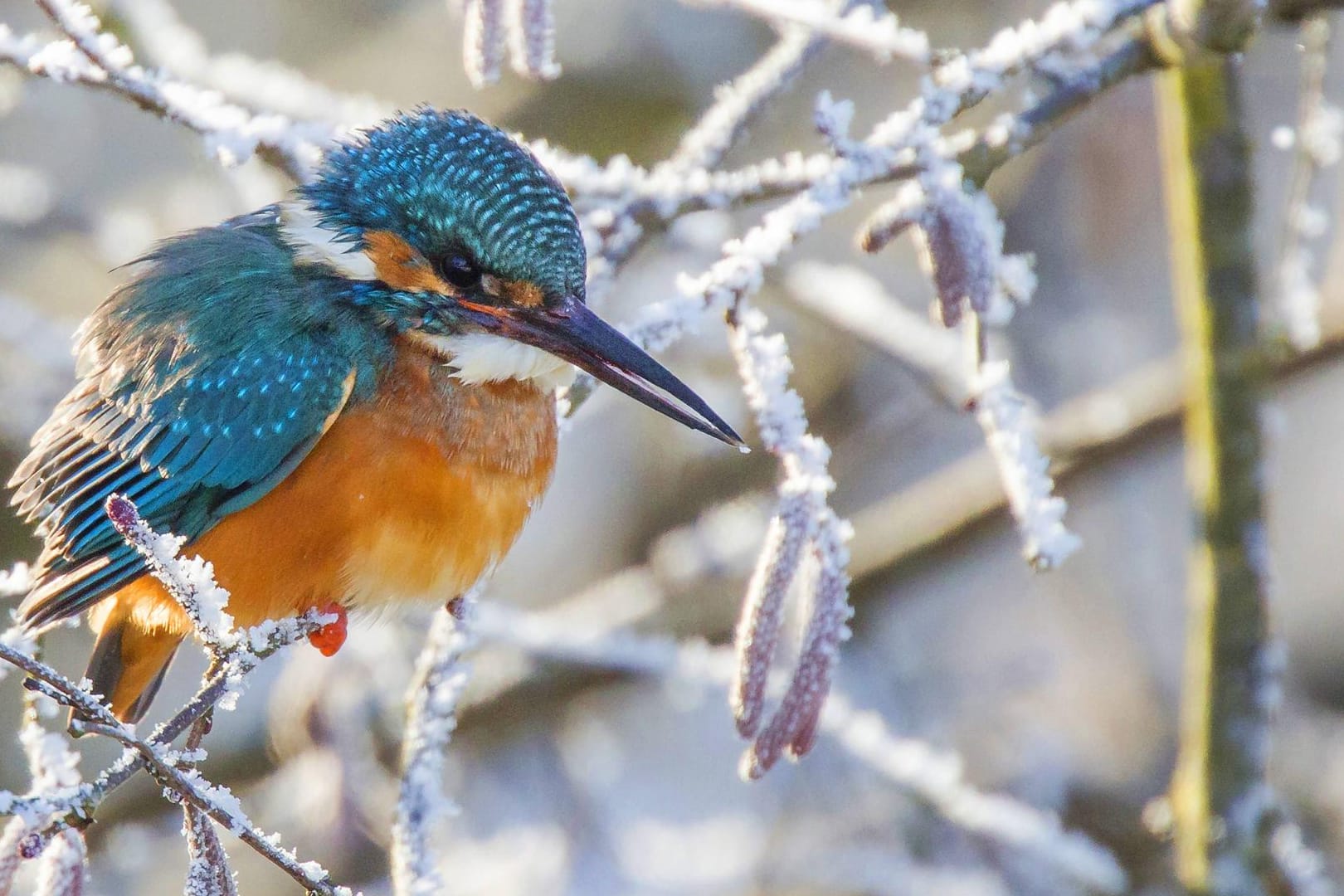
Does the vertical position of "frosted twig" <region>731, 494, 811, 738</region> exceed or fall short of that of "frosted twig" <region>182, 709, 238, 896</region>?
it exceeds it

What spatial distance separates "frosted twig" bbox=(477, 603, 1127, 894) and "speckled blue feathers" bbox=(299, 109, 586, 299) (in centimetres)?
90

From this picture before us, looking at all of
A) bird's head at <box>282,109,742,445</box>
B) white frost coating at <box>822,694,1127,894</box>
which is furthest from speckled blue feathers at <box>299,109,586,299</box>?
white frost coating at <box>822,694,1127,894</box>

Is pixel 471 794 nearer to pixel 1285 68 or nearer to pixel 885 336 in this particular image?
pixel 885 336

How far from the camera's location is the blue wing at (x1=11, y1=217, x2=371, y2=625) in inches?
85.7

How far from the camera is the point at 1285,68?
490 cm

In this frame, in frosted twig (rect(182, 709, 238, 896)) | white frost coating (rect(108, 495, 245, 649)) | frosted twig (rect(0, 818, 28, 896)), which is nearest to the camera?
white frost coating (rect(108, 495, 245, 649))

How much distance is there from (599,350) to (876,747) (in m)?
1.29

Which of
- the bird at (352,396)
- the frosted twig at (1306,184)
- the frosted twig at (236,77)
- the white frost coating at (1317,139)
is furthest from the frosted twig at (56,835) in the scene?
the white frost coating at (1317,139)

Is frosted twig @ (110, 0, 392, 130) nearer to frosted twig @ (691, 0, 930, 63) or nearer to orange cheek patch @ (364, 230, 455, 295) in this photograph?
A: orange cheek patch @ (364, 230, 455, 295)

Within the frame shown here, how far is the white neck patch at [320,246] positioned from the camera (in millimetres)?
2242

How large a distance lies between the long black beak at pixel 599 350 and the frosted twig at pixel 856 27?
0.50 meters

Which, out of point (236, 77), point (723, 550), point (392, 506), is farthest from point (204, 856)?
point (723, 550)

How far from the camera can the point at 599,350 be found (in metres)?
2.03

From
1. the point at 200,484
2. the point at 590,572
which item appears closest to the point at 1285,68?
Result: the point at 590,572
